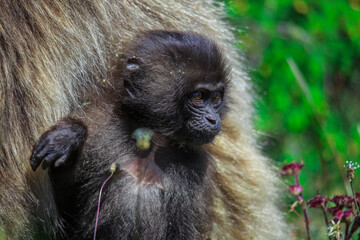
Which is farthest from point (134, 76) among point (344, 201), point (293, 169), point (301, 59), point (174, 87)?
point (301, 59)

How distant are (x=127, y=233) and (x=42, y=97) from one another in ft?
2.86

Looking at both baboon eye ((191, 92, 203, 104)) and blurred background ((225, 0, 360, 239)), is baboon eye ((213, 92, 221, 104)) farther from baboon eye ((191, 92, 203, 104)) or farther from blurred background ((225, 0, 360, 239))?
blurred background ((225, 0, 360, 239))

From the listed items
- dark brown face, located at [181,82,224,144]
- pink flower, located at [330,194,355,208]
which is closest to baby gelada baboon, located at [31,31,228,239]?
dark brown face, located at [181,82,224,144]

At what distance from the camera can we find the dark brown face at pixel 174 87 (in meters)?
3.37

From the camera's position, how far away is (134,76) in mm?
3406

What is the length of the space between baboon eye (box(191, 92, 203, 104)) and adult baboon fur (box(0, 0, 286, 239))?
21.6 inches

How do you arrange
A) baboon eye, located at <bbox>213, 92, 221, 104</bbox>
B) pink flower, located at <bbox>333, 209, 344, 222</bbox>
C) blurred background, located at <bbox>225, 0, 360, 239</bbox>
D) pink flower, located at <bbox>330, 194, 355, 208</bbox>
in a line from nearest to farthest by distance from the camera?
pink flower, located at <bbox>333, 209, 344, 222</bbox> → pink flower, located at <bbox>330, 194, 355, 208</bbox> → baboon eye, located at <bbox>213, 92, 221, 104</bbox> → blurred background, located at <bbox>225, 0, 360, 239</bbox>

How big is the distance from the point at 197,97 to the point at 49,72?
2.73 ft

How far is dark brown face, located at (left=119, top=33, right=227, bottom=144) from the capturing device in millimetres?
3371

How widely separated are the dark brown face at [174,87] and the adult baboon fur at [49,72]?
295mm

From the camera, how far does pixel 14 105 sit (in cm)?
328

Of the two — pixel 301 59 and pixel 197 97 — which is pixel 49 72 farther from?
pixel 301 59

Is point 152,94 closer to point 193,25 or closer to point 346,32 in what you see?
point 193,25

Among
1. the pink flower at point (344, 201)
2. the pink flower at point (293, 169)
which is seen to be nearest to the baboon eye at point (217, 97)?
the pink flower at point (293, 169)
